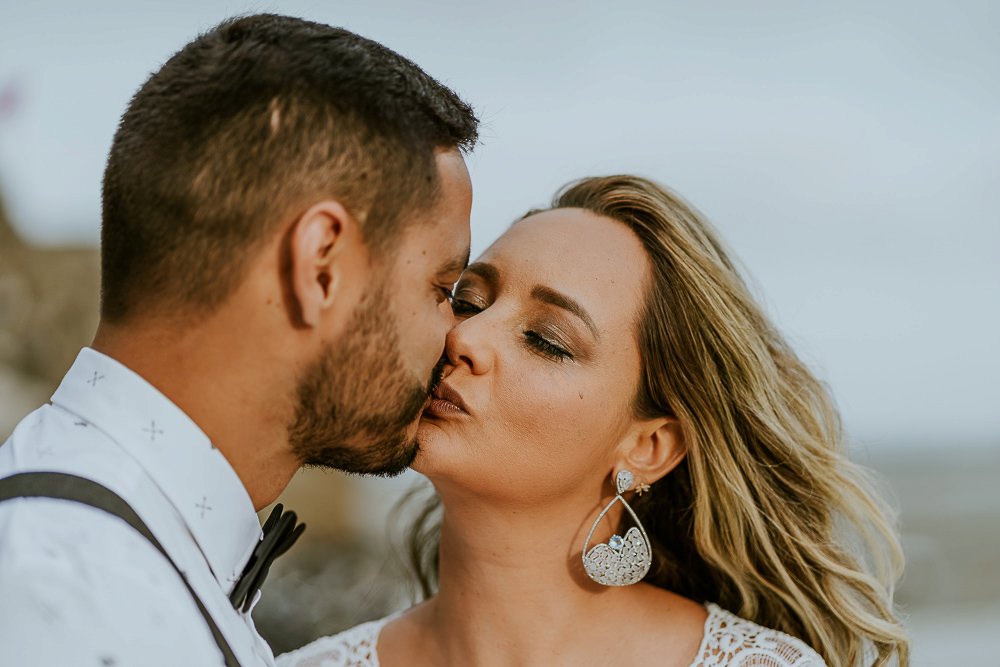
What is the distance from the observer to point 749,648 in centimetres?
296

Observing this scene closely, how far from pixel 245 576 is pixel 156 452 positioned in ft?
1.17

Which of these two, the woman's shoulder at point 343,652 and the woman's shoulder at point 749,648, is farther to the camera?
the woman's shoulder at point 343,652

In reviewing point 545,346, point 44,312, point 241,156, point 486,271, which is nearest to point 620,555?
point 545,346

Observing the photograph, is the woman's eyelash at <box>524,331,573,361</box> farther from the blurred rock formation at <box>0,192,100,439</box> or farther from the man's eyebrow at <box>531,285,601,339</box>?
the blurred rock formation at <box>0,192,100,439</box>

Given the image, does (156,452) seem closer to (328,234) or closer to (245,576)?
(245,576)

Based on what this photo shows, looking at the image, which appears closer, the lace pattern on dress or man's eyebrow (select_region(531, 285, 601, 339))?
man's eyebrow (select_region(531, 285, 601, 339))

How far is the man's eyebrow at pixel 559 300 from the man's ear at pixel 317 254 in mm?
986

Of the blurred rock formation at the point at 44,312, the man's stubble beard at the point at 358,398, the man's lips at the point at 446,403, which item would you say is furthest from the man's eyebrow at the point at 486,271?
the blurred rock formation at the point at 44,312

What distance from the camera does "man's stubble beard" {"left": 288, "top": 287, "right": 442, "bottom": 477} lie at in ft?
Result: 6.89

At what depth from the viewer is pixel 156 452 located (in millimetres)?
1879

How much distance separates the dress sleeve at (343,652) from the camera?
3.28 meters

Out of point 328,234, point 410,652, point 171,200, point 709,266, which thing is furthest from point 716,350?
point 171,200

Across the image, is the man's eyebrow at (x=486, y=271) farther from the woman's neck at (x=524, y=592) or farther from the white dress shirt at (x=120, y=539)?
the white dress shirt at (x=120, y=539)

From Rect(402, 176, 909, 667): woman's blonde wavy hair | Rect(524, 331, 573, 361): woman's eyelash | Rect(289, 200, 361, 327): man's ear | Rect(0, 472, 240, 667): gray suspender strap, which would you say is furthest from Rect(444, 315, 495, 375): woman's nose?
Rect(0, 472, 240, 667): gray suspender strap
